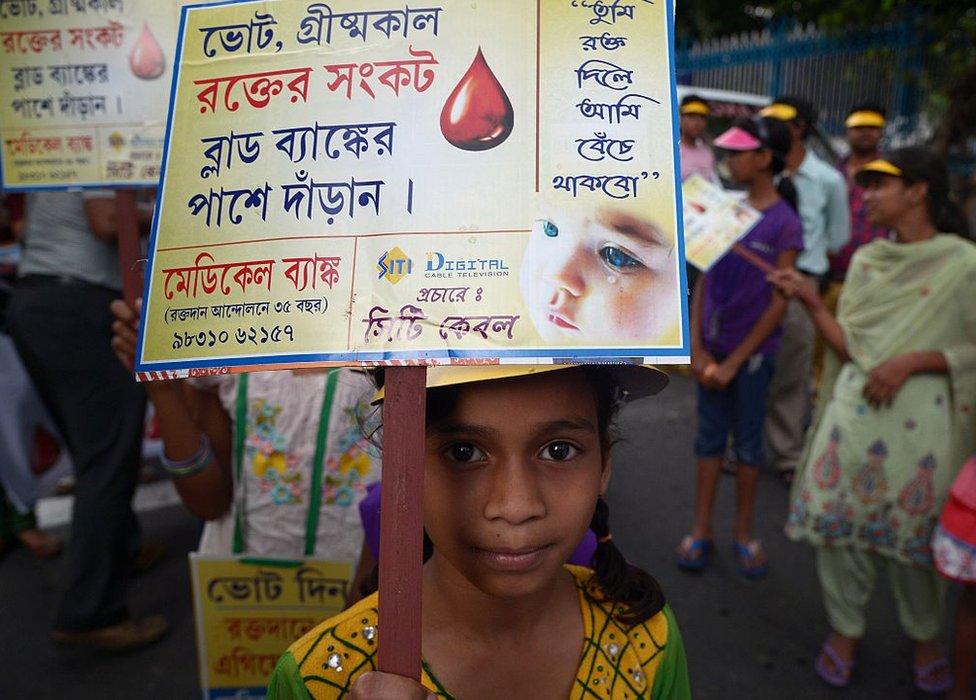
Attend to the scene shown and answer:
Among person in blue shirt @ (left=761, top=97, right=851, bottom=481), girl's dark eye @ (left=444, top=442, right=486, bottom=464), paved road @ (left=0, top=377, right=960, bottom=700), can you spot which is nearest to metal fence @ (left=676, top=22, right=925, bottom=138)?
person in blue shirt @ (left=761, top=97, right=851, bottom=481)

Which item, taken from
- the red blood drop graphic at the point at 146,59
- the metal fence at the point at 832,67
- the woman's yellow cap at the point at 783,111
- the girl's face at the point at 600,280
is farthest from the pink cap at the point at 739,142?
Result: the metal fence at the point at 832,67

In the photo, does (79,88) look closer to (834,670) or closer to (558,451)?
(558,451)

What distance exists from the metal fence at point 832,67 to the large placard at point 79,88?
23.9 feet

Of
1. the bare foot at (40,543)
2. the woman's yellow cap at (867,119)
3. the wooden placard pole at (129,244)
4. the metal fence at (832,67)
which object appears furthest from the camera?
the metal fence at (832,67)

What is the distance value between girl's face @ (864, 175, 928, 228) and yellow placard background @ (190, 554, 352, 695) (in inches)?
85.8

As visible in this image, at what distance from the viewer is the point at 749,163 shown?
3697 mm

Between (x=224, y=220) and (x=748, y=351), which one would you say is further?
(x=748, y=351)

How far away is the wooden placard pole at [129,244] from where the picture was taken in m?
1.94

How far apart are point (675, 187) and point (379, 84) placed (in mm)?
415

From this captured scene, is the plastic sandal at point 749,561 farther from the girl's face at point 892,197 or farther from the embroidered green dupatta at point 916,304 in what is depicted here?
the girl's face at point 892,197

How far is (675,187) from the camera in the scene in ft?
3.35

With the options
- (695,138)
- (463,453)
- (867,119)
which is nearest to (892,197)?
(463,453)

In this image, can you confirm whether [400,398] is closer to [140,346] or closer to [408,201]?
[408,201]

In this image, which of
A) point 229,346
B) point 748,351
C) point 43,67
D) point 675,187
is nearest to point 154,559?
point 43,67
